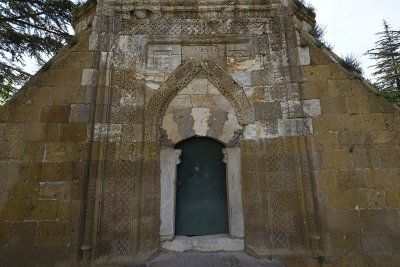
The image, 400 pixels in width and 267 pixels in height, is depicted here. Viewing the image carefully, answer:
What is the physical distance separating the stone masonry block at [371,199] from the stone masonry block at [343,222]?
0.67 ft

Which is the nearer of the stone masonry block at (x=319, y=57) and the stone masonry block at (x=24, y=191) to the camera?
the stone masonry block at (x=24, y=191)

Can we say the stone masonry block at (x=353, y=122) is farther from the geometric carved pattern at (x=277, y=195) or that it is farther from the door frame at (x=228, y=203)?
the door frame at (x=228, y=203)

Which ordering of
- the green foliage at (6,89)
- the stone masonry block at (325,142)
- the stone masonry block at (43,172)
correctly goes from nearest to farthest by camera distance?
the stone masonry block at (43,172) → the stone masonry block at (325,142) → the green foliage at (6,89)

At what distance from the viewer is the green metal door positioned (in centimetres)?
367

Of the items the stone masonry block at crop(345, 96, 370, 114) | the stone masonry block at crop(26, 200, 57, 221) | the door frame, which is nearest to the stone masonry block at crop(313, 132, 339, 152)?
the stone masonry block at crop(345, 96, 370, 114)

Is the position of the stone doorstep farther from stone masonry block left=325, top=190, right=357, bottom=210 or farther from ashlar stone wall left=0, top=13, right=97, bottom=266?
stone masonry block left=325, top=190, right=357, bottom=210

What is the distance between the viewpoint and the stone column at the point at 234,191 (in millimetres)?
3523

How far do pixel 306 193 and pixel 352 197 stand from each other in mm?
704

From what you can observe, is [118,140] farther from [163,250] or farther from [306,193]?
[306,193]

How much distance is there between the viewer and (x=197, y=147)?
12.8 feet

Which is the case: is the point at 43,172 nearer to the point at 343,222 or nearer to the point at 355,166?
the point at 343,222

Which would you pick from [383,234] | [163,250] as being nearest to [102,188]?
[163,250]

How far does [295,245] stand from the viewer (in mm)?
3312

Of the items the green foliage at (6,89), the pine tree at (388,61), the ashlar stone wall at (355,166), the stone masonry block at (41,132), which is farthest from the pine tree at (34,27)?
the pine tree at (388,61)
